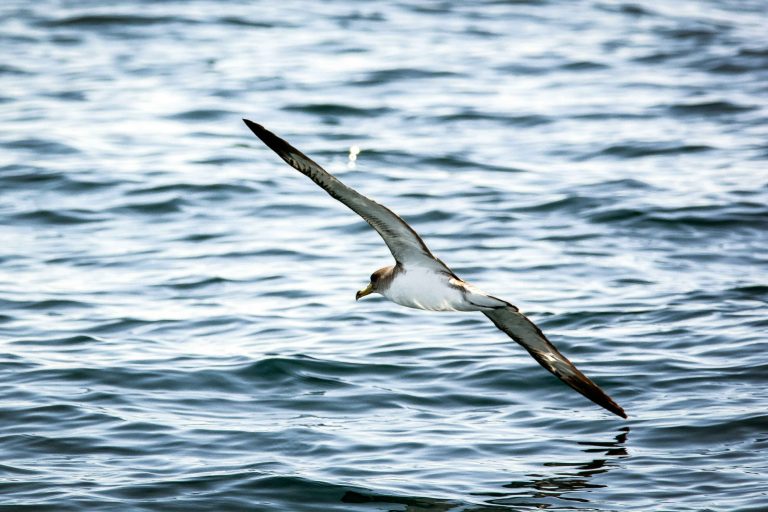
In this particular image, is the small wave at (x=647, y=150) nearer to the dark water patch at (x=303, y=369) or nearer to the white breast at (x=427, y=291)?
the dark water patch at (x=303, y=369)

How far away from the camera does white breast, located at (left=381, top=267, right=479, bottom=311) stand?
7.40 meters

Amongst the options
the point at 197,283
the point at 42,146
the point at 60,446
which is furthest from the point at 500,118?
the point at 60,446

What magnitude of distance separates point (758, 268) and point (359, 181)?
4788mm

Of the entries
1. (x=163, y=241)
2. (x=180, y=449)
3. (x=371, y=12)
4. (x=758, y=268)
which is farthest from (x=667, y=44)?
(x=180, y=449)

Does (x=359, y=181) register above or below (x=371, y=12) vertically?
below

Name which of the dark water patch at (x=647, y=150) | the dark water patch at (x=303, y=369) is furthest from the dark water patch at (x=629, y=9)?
the dark water patch at (x=303, y=369)

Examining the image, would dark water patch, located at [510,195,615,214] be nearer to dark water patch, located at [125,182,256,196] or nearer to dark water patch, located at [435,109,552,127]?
dark water patch, located at [125,182,256,196]

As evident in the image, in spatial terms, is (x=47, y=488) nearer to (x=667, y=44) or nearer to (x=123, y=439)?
(x=123, y=439)

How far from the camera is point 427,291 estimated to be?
7508 mm

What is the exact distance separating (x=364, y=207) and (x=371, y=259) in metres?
4.92

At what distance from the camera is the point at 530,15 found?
→ 2262 cm

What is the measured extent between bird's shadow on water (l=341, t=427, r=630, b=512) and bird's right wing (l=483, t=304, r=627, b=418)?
51cm

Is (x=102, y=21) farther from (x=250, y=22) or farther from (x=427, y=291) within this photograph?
(x=427, y=291)

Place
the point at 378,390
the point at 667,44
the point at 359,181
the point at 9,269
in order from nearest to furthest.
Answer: the point at 378,390, the point at 9,269, the point at 359,181, the point at 667,44
